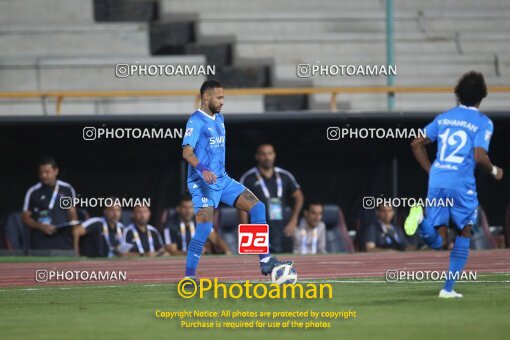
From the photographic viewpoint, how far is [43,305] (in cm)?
1105

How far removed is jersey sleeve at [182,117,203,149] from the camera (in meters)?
12.0

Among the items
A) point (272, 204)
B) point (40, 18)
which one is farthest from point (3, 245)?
point (40, 18)

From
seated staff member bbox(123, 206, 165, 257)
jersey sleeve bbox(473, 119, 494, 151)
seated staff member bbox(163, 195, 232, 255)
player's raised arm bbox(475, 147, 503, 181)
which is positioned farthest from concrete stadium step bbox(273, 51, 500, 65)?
player's raised arm bbox(475, 147, 503, 181)

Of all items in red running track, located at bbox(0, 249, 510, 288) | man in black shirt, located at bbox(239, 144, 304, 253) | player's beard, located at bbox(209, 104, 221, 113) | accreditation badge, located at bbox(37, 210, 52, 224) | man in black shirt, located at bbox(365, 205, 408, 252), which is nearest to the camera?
player's beard, located at bbox(209, 104, 221, 113)

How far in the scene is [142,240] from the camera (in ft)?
60.5

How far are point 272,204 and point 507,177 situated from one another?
4364 millimetres

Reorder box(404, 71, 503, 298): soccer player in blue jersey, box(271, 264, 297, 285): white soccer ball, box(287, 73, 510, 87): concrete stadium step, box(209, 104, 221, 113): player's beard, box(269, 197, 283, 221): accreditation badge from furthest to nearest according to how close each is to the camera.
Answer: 1. box(287, 73, 510, 87): concrete stadium step
2. box(269, 197, 283, 221): accreditation badge
3. box(209, 104, 221, 113): player's beard
4. box(271, 264, 297, 285): white soccer ball
5. box(404, 71, 503, 298): soccer player in blue jersey

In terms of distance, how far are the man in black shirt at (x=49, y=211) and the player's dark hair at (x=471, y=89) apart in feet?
29.0

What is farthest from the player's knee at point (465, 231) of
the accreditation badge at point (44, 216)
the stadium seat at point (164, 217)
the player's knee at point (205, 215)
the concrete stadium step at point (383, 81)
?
the concrete stadium step at point (383, 81)

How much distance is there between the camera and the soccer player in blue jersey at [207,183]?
1202 cm

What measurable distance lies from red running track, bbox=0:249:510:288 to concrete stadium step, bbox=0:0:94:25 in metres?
7.37

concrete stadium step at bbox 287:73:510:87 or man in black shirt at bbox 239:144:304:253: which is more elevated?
concrete stadium step at bbox 287:73:510:87

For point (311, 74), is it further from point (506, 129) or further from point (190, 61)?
point (506, 129)

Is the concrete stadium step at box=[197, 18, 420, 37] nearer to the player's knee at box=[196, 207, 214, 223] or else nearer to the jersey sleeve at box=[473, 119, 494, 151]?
the player's knee at box=[196, 207, 214, 223]
